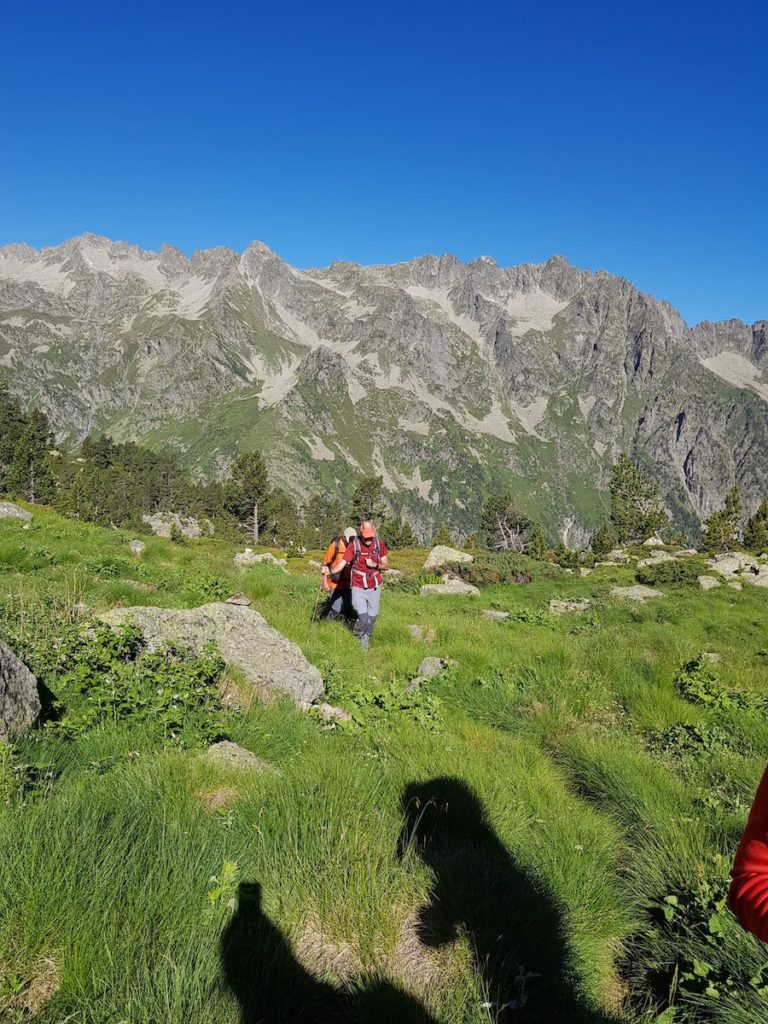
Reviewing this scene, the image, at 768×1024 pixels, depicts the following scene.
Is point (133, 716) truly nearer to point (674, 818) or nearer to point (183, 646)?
point (183, 646)

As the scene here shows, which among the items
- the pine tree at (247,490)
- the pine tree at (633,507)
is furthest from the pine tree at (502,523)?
the pine tree at (247,490)

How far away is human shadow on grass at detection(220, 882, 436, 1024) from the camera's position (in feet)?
8.25

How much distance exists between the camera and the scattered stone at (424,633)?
11.6 metres

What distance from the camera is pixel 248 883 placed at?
3148 millimetres

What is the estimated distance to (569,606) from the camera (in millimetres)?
20328

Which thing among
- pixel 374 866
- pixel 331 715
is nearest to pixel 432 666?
pixel 331 715

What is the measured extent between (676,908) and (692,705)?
4865 mm

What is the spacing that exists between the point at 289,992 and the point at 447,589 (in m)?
22.4

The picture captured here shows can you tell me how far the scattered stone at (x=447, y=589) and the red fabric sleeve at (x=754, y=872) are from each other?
21016 mm

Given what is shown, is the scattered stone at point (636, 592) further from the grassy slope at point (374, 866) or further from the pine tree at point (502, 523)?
the pine tree at point (502, 523)

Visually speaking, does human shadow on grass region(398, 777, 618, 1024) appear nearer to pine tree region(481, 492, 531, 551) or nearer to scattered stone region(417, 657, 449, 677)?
scattered stone region(417, 657, 449, 677)

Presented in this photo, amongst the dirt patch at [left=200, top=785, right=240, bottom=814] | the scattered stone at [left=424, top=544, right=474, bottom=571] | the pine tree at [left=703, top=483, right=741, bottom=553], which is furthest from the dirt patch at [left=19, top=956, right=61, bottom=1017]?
the pine tree at [left=703, top=483, right=741, bottom=553]

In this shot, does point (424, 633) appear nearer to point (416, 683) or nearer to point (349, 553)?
point (349, 553)

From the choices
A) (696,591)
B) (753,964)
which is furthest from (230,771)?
(696,591)
